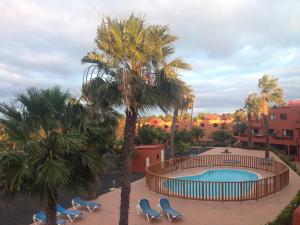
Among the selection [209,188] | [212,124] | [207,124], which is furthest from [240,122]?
[209,188]

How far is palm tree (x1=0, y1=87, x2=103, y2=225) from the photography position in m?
8.05

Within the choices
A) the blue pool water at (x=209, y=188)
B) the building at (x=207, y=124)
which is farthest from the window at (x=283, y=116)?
the blue pool water at (x=209, y=188)

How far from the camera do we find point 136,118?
32.2 feet

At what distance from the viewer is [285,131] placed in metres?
43.2

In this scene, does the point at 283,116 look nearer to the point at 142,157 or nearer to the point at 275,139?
the point at 275,139

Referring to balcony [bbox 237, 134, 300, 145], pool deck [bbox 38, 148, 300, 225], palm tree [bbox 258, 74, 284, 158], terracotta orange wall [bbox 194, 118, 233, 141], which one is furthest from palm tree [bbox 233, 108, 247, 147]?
pool deck [bbox 38, 148, 300, 225]

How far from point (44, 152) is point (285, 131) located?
40.4 metres

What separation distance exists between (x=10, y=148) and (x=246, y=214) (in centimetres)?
1114

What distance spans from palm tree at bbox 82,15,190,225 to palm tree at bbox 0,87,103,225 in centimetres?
127

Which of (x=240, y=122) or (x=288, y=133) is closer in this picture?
(x=288, y=133)

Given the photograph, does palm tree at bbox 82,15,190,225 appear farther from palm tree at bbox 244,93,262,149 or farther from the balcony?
the balcony

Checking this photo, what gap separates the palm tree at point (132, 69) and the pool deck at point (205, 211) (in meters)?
4.94

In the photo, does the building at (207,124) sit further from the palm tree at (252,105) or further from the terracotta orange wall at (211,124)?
the palm tree at (252,105)

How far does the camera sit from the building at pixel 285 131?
39156mm
